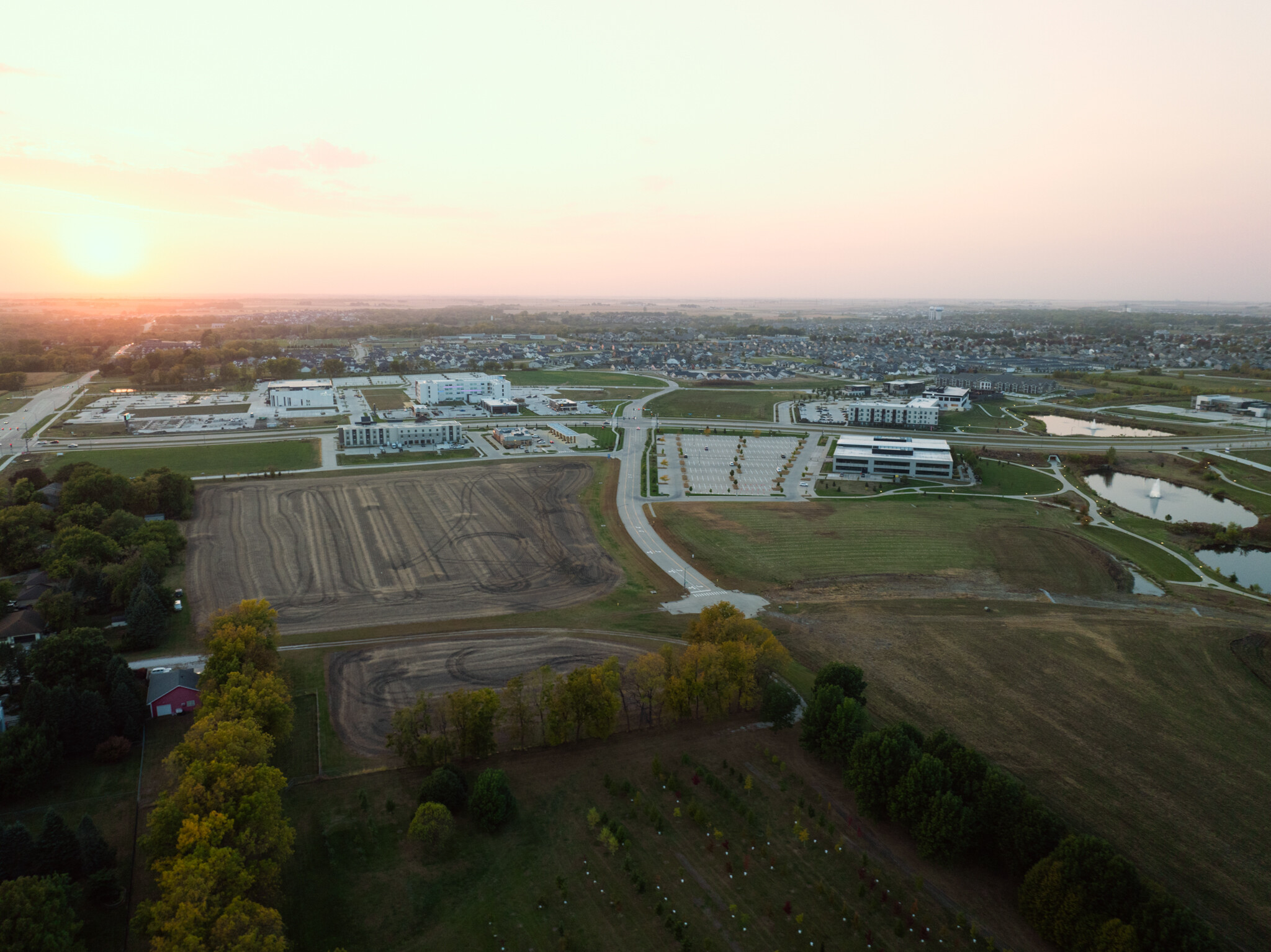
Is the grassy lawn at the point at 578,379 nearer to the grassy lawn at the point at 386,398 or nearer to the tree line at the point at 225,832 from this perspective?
the grassy lawn at the point at 386,398

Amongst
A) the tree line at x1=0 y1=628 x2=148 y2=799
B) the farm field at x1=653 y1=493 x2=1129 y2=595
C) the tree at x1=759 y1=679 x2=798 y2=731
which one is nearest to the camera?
the tree line at x1=0 y1=628 x2=148 y2=799

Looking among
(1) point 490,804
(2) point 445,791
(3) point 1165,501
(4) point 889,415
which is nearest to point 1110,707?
(1) point 490,804

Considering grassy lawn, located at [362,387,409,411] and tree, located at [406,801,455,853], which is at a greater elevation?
grassy lawn, located at [362,387,409,411]

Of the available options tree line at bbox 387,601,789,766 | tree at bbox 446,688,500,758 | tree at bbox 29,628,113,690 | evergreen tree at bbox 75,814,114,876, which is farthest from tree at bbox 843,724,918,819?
tree at bbox 29,628,113,690

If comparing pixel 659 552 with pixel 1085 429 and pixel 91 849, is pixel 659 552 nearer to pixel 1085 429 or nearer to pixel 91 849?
pixel 91 849

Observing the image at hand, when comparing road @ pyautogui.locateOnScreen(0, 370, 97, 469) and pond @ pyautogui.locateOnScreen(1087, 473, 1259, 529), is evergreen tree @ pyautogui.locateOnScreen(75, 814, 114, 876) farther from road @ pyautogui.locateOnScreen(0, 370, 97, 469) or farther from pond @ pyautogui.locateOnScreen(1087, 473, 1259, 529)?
pond @ pyautogui.locateOnScreen(1087, 473, 1259, 529)
